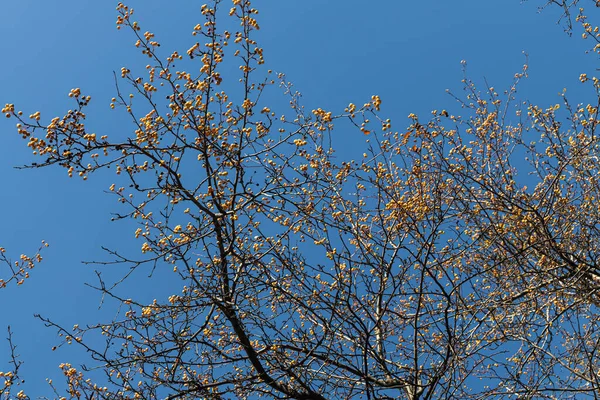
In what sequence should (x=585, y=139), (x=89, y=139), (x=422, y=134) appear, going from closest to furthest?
1. (x=89, y=139)
2. (x=422, y=134)
3. (x=585, y=139)

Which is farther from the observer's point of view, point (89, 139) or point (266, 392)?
point (266, 392)

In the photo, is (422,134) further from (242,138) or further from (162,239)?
(162,239)

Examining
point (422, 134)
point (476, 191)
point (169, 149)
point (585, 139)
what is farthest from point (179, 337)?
point (585, 139)

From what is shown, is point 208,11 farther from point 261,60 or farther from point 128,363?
point 128,363

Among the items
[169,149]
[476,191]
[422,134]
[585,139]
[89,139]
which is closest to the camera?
[89,139]

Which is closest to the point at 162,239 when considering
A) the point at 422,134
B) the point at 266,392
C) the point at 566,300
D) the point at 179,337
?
the point at 179,337

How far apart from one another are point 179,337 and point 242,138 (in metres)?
2.03

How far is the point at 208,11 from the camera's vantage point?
5.30 m

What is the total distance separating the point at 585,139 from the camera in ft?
25.1

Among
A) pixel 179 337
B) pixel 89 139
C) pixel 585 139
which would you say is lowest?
pixel 179 337

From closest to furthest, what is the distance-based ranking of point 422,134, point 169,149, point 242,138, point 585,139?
point 169,149
point 242,138
point 422,134
point 585,139

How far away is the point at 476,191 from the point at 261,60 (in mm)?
4183

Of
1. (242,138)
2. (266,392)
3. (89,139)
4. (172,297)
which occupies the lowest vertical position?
(266,392)

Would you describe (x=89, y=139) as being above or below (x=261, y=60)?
below
